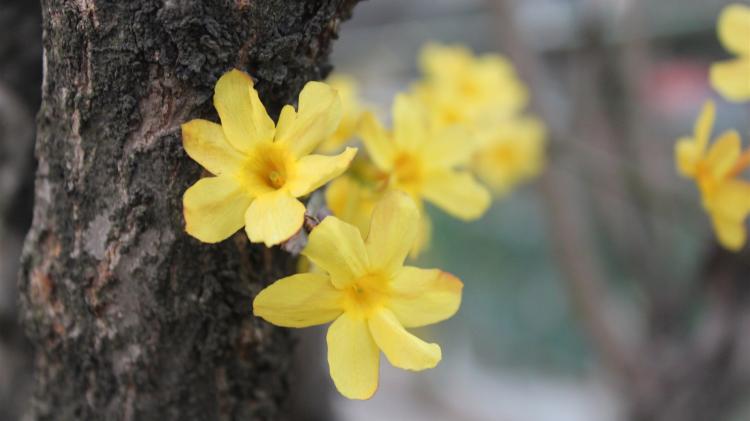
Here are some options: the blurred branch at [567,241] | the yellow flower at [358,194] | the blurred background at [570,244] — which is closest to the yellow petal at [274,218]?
the yellow flower at [358,194]

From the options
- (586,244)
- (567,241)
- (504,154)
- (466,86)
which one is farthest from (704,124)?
(586,244)

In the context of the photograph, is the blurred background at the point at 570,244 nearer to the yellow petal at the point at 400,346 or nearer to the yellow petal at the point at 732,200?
the yellow petal at the point at 400,346

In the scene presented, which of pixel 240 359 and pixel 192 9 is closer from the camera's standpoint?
pixel 192 9

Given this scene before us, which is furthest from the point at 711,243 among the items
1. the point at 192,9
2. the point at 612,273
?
the point at 612,273

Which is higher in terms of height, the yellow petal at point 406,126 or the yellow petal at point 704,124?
the yellow petal at point 406,126

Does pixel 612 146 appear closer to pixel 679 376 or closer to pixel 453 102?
pixel 679 376

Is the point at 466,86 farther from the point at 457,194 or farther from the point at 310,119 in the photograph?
the point at 310,119
